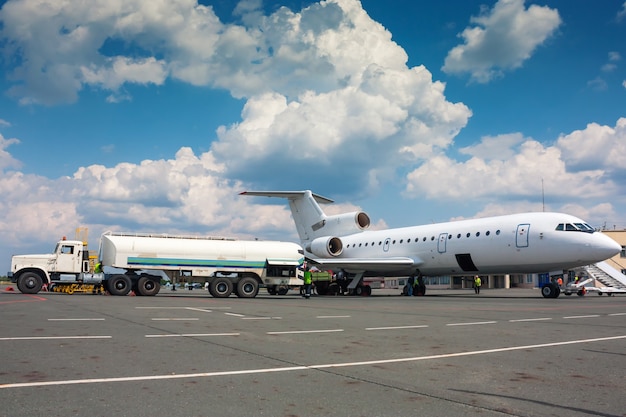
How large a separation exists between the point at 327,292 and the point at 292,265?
992 cm

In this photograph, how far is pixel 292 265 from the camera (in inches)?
1054

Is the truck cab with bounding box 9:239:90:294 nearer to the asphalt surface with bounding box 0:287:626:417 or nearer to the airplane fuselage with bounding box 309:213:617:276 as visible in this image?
the airplane fuselage with bounding box 309:213:617:276

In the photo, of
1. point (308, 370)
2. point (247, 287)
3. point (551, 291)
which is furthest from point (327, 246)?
point (308, 370)

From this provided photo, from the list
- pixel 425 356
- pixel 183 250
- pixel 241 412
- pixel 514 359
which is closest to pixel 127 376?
pixel 241 412

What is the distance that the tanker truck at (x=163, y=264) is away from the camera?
26031 millimetres

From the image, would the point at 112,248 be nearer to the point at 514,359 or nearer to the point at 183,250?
the point at 183,250

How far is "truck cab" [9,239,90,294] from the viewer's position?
26.4m

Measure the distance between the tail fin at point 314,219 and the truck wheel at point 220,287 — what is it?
11956mm

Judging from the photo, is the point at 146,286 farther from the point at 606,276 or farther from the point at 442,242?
the point at 606,276

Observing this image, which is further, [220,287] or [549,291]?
[220,287]

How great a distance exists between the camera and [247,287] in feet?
86.1

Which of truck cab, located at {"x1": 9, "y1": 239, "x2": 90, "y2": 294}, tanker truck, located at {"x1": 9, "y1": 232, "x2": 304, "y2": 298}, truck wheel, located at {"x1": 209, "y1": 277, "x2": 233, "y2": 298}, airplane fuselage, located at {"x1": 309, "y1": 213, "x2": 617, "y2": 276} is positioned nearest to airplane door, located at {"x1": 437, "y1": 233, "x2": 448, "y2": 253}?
airplane fuselage, located at {"x1": 309, "y1": 213, "x2": 617, "y2": 276}

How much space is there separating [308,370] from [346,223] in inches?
1264

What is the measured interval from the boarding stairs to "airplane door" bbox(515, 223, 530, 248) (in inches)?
257
